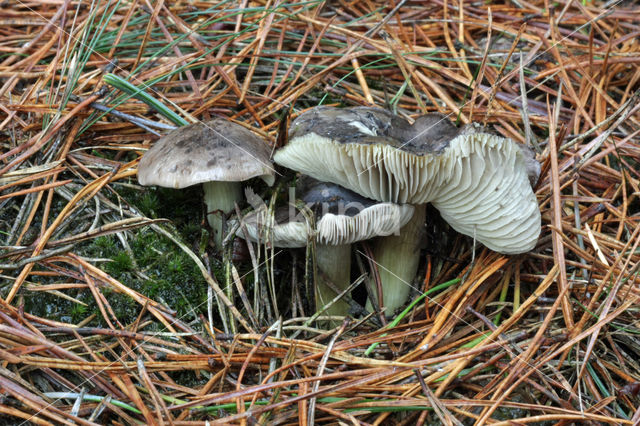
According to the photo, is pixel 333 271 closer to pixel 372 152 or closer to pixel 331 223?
pixel 331 223

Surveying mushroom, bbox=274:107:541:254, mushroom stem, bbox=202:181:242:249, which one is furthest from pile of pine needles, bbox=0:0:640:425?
mushroom, bbox=274:107:541:254

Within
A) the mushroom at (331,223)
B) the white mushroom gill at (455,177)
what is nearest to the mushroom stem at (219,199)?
the mushroom at (331,223)

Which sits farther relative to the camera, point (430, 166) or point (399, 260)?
point (399, 260)

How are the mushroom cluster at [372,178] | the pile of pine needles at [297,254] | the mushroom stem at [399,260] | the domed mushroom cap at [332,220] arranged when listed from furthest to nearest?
the mushroom stem at [399,260], the domed mushroom cap at [332,220], the mushroom cluster at [372,178], the pile of pine needles at [297,254]

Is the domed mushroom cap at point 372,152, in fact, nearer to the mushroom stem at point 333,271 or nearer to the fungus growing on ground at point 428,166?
the fungus growing on ground at point 428,166

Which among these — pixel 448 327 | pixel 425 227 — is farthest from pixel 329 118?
pixel 448 327

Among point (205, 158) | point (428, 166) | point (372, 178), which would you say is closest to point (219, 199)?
point (205, 158)
